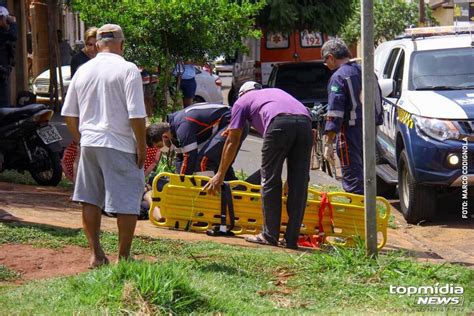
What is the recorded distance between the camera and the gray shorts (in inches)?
272

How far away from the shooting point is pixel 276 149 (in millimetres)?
8328

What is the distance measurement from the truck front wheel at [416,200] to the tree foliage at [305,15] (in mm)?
11769

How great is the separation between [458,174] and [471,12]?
46.5ft

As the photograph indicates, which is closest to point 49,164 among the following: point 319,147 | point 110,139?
point 110,139

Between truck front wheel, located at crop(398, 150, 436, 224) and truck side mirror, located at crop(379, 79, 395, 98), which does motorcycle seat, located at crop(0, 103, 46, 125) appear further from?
truck front wheel, located at crop(398, 150, 436, 224)

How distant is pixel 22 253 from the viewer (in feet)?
24.7

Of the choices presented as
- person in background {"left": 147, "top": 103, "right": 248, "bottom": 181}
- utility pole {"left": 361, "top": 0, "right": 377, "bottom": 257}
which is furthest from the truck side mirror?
utility pole {"left": 361, "top": 0, "right": 377, "bottom": 257}

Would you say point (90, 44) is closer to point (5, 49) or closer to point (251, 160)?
point (5, 49)

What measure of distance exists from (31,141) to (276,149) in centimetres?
407

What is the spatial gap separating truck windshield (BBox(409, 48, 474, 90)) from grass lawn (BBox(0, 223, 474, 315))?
3581 millimetres

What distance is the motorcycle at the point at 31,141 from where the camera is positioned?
11.2m

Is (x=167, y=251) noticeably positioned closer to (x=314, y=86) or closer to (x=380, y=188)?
(x=380, y=188)

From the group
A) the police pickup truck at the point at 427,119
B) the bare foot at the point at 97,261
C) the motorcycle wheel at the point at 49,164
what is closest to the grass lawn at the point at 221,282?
the bare foot at the point at 97,261

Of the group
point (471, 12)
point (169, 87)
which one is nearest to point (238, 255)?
point (169, 87)
